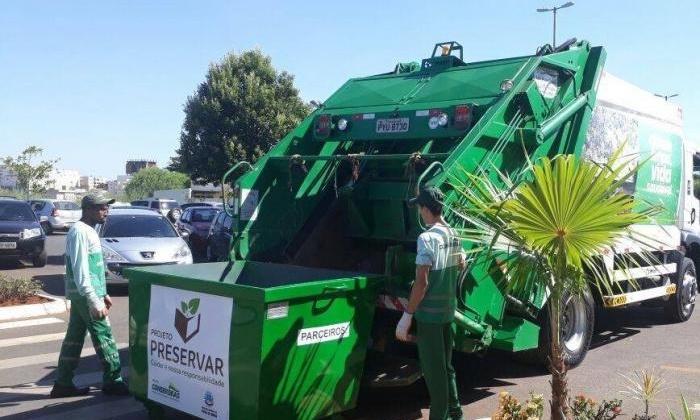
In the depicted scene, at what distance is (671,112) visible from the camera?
9.45 metres

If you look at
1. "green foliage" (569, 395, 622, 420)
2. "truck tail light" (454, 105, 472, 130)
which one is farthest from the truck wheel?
"green foliage" (569, 395, 622, 420)

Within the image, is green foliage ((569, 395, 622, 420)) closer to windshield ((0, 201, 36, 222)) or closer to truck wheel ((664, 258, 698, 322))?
truck wheel ((664, 258, 698, 322))

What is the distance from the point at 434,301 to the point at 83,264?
3.05 meters

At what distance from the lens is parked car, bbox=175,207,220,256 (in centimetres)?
1823

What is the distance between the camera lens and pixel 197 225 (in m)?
19.0

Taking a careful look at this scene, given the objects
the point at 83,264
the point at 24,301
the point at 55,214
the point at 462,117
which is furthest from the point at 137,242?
the point at 55,214

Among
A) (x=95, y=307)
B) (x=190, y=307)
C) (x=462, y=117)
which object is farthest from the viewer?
(x=462, y=117)

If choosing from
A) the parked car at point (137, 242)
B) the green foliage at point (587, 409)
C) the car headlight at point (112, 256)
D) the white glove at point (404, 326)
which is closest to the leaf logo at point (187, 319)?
the white glove at point (404, 326)

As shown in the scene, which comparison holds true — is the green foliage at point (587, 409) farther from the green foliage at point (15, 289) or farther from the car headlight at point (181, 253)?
the car headlight at point (181, 253)

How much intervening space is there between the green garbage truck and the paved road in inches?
17.6

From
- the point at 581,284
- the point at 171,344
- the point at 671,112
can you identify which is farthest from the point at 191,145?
the point at 581,284

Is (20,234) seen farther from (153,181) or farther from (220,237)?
(153,181)

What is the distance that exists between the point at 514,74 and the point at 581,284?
3417mm

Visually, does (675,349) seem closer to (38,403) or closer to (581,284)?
(581,284)
